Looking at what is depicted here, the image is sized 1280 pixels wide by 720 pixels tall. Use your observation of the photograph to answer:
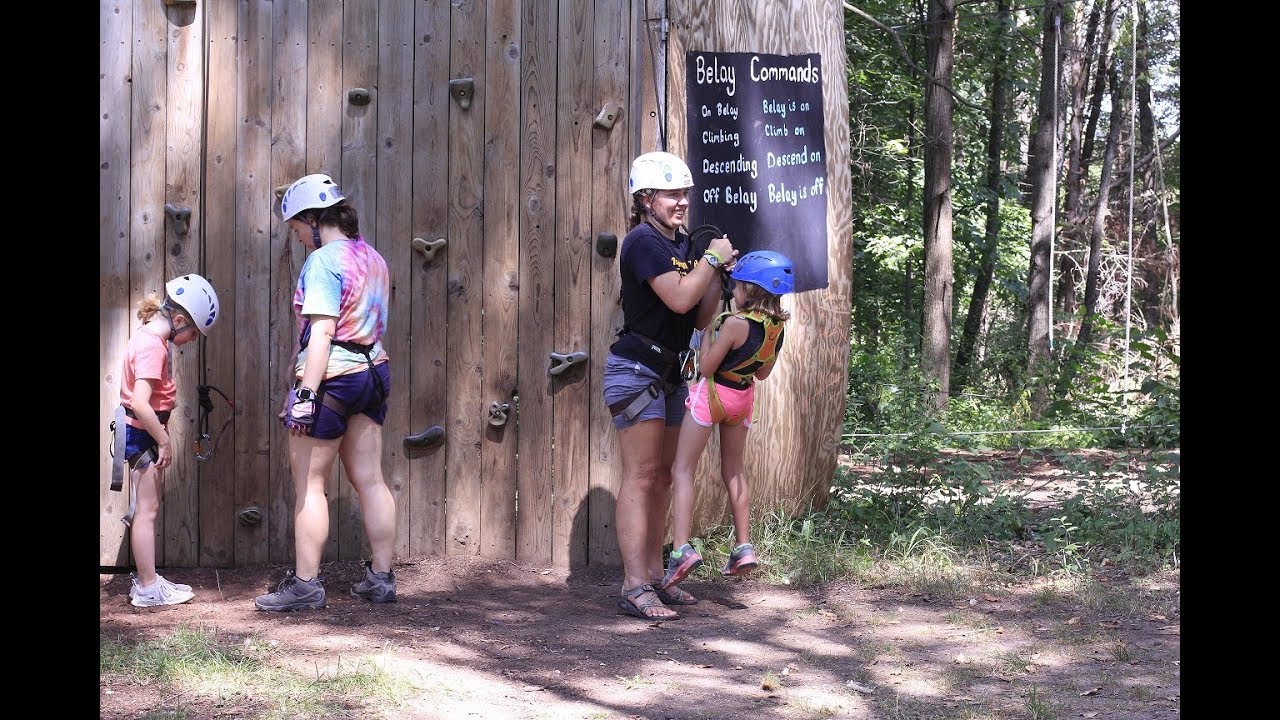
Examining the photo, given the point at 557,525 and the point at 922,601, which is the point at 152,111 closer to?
the point at 557,525

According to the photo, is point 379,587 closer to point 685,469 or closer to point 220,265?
point 685,469

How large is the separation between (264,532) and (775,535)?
283cm

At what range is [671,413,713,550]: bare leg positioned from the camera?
5.83 metres

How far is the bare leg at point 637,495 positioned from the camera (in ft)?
19.1

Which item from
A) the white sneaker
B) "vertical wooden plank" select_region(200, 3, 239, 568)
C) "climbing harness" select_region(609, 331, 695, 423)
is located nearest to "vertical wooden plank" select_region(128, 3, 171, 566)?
"vertical wooden plank" select_region(200, 3, 239, 568)

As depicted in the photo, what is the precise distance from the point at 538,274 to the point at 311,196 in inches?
56.7

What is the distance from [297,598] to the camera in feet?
18.9

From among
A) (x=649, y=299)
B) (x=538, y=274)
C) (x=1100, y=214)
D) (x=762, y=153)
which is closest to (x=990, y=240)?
(x=1100, y=214)

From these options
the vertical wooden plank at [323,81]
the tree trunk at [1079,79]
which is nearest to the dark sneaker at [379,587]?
the vertical wooden plank at [323,81]

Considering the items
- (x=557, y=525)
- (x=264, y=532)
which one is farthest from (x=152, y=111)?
(x=557, y=525)

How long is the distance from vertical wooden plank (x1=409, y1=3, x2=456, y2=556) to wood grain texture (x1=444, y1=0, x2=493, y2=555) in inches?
1.8
